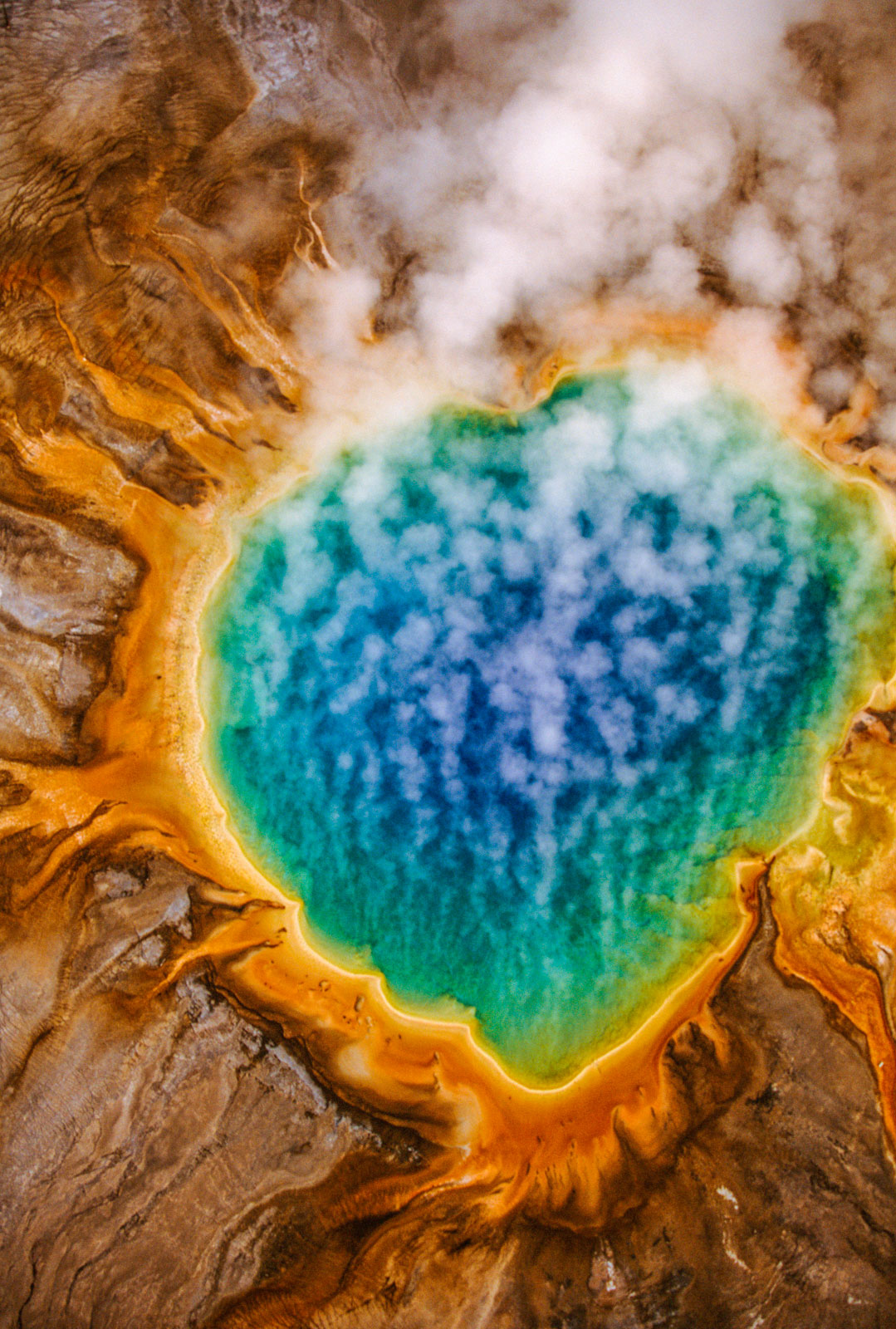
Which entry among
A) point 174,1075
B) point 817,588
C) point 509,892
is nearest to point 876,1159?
point 509,892

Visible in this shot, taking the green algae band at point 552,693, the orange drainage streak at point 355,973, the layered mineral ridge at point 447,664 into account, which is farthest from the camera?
the green algae band at point 552,693

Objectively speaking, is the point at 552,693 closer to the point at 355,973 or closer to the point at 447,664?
the point at 447,664

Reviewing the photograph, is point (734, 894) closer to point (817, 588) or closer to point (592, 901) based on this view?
point (592, 901)

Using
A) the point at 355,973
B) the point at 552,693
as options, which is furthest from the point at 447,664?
the point at 355,973

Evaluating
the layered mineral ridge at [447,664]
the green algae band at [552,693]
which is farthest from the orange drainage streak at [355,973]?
the green algae band at [552,693]

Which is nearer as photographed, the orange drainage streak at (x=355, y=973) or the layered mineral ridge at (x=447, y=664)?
the layered mineral ridge at (x=447, y=664)

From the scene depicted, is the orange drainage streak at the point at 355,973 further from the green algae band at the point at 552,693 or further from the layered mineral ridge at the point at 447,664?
the green algae band at the point at 552,693

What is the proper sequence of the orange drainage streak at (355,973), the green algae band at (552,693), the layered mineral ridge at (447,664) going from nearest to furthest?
the layered mineral ridge at (447,664) < the orange drainage streak at (355,973) < the green algae band at (552,693)
